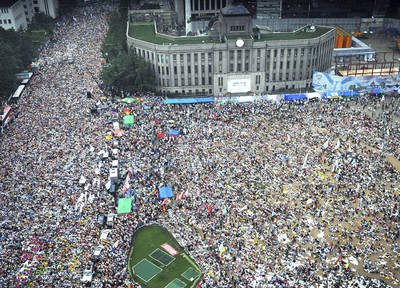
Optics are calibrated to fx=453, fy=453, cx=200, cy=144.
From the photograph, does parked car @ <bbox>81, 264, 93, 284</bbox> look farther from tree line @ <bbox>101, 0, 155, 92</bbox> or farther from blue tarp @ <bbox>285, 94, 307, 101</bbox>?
blue tarp @ <bbox>285, 94, 307, 101</bbox>

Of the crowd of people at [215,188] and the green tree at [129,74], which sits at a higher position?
the green tree at [129,74]

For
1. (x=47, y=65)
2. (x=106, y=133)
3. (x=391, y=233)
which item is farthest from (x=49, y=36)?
(x=391, y=233)

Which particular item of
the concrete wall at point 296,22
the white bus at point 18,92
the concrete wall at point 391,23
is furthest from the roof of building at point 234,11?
the concrete wall at point 391,23

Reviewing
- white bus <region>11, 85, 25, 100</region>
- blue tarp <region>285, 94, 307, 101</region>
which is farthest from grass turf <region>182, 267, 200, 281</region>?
white bus <region>11, 85, 25, 100</region>

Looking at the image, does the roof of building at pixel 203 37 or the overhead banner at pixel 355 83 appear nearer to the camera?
the overhead banner at pixel 355 83

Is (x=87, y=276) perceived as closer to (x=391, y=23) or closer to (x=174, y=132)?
(x=174, y=132)

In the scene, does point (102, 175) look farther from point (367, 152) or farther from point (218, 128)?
point (367, 152)

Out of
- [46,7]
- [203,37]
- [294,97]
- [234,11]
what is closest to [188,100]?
[203,37]

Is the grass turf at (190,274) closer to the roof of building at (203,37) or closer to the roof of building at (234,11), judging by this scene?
the roof of building at (203,37)
